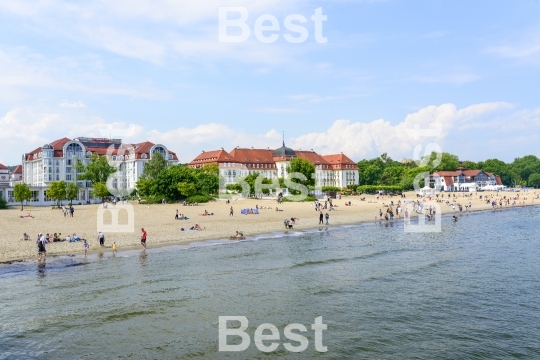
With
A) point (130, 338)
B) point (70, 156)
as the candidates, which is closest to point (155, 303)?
point (130, 338)

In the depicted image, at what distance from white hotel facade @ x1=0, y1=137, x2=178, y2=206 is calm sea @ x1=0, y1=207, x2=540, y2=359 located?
65326 millimetres

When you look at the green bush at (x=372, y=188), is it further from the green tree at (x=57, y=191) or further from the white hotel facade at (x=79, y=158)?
the green tree at (x=57, y=191)

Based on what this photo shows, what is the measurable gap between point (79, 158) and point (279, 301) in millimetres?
94501

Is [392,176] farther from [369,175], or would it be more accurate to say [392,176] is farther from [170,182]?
[170,182]

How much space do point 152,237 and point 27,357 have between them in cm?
2267

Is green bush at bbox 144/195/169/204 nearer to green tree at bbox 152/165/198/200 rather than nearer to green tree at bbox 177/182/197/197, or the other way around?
green tree at bbox 152/165/198/200

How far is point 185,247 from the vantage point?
32.6 m

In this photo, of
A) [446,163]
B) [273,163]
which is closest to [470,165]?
[446,163]

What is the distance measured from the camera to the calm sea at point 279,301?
563 inches

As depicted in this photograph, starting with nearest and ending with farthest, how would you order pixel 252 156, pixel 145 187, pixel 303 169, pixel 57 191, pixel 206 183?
pixel 57 191 → pixel 206 183 → pixel 145 187 → pixel 303 169 → pixel 252 156

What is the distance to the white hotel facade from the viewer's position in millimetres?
98688

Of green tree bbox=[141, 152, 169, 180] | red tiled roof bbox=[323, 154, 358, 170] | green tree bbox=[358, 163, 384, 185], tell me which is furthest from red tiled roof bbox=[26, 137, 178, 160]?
green tree bbox=[358, 163, 384, 185]
